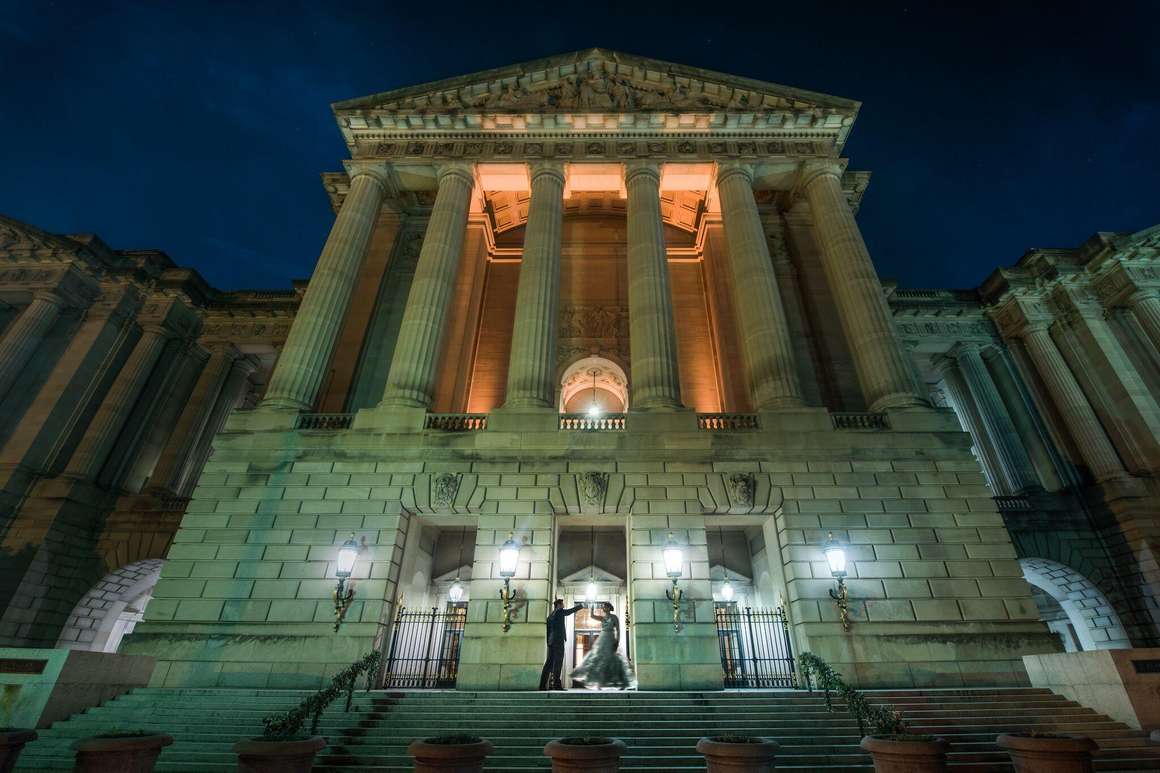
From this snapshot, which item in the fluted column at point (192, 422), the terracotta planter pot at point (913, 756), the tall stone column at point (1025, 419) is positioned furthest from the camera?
the fluted column at point (192, 422)

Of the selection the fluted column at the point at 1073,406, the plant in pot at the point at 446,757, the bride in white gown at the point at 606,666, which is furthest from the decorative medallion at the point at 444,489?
the fluted column at the point at 1073,406

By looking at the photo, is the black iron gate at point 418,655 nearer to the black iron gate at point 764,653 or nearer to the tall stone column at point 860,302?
the black iron gate at point 764,653

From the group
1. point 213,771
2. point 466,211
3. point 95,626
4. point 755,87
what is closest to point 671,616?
point 213,771

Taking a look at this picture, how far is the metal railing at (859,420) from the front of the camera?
15.5 m

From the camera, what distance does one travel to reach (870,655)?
39.1 ft

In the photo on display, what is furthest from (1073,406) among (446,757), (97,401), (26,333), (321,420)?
(26,333)

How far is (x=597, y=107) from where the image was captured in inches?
891

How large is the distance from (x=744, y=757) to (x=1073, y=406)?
91.3ft

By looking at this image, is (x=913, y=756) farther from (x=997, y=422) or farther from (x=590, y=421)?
(x=997, y=422)

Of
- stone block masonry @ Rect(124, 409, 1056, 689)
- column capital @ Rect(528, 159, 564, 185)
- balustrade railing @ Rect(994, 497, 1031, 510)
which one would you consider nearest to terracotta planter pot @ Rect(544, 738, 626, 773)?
stone block masonry @ Rect(124, 409, 1056, 689)

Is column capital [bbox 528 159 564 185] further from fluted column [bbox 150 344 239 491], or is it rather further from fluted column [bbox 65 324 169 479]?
fluted column [bbox 65 324 169 479]

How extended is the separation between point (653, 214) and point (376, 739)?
18.2m

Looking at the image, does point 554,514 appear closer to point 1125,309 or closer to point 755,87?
point 755,87

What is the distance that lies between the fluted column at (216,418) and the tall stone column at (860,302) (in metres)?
29.3
